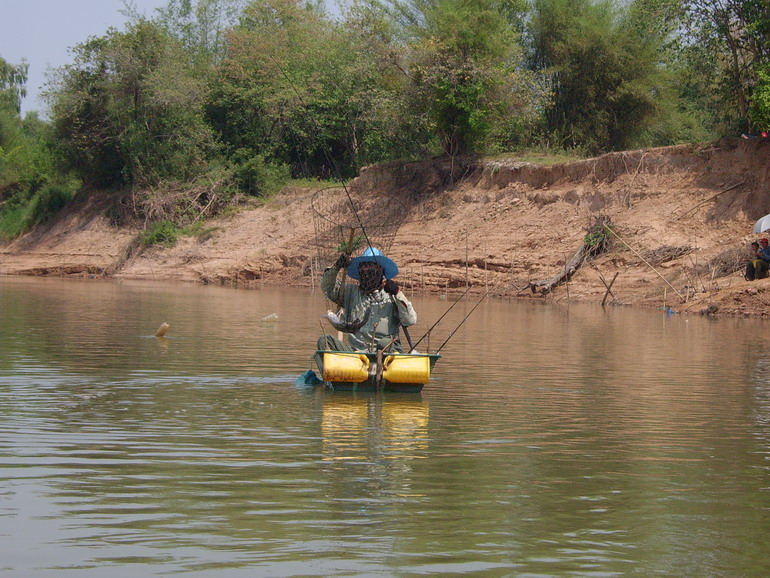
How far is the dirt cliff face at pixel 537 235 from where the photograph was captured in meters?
31.1

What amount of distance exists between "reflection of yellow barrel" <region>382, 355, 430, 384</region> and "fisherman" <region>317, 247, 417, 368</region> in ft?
1.73

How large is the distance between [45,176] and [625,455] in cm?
4966

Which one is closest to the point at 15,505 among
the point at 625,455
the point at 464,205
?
the point at 625,455

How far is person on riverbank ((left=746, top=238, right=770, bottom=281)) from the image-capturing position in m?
27.1

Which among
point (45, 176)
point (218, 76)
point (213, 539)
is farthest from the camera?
point (45, 176)

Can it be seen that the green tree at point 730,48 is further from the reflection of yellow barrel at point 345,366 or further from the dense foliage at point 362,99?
the reflection of yellow barrel at point 345,366

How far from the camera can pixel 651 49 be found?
137 ft

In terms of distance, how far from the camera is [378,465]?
784 centimetres

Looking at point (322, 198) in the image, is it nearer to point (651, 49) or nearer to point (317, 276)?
point (317, 276)

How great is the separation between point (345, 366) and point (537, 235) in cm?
2512

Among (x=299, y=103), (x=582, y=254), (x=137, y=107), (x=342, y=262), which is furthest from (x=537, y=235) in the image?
(x=342, y=262)

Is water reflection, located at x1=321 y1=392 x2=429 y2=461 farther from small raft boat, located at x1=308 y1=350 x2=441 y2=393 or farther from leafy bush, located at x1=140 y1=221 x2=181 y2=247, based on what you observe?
leafy bush, located at x1=140 y1=221 x2=181 y2=247

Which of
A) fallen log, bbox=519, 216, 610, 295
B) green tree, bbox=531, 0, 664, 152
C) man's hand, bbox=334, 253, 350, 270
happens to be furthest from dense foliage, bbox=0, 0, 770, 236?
man's hand, bbox=334, 253, 350, 270

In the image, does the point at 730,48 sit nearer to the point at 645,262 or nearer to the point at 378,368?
the point at 645,262
